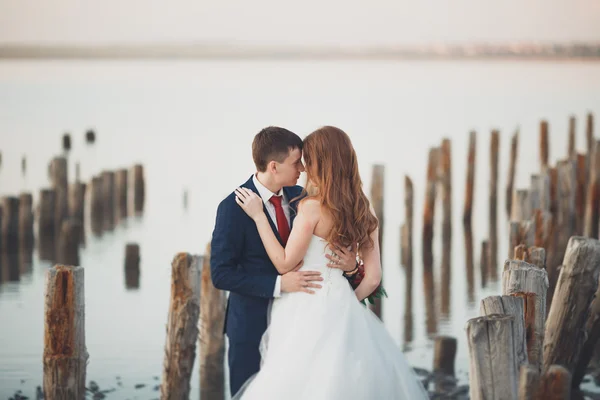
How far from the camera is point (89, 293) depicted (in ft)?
40.6

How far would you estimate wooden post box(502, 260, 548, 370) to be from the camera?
592 centimetres

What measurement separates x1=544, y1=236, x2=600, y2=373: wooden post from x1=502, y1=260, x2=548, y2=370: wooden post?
0.97 metres

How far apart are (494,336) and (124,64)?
59.6m

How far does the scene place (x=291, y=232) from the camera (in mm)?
5090

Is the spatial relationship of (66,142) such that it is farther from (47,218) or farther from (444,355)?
(444,355)

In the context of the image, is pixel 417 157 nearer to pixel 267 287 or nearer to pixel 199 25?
pixel 267 287

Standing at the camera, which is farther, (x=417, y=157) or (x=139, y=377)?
(x=417, y=157)

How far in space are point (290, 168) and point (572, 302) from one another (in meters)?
2.90

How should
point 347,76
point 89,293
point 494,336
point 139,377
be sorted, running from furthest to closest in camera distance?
1. point 347,76
2. point 89,293
3. point 139,377
4. point 494,336

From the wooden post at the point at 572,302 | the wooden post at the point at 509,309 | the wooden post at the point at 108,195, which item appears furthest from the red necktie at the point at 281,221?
the wooden post at the point at 108,195

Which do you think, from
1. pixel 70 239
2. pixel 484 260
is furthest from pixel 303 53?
pixel 484 260

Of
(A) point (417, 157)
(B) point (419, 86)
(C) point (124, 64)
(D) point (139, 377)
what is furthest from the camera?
(C) point (124, 64)

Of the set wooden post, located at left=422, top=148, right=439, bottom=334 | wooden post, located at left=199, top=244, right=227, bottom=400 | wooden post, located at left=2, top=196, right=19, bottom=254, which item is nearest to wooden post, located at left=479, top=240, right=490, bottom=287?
wooden post, located at left=422, top=148, right=439, bottom=334

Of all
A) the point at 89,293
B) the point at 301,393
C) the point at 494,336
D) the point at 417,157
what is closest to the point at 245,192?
the point at 301,393
